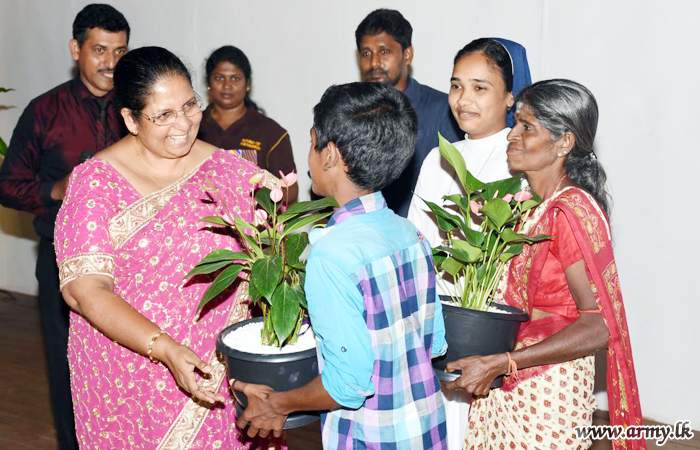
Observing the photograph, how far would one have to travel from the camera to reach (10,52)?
235 inches

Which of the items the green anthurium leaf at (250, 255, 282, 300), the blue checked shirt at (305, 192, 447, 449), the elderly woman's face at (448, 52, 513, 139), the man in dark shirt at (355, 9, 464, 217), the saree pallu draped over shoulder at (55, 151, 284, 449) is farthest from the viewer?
the man in dark shirt at (355, 9, 464, 217)

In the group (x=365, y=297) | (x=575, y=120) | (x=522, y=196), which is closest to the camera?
(x=365, y=297)

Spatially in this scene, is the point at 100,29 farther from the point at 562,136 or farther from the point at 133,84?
the point at 562,136

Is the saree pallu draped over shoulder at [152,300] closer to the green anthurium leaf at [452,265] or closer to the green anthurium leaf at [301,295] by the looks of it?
the green anthurium leaf at [301,295]

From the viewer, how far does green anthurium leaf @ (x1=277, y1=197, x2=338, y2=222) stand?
1545 millimetres

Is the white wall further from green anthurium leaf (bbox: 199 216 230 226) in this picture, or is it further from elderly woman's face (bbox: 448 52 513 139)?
green anthurium leaf (bbox: 199 216 230 226)

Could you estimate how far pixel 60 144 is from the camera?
325 cm

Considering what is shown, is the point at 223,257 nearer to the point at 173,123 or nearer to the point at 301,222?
the point at 301,222

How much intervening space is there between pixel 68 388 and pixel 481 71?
221 cm

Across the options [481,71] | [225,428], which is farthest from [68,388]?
[481,71]

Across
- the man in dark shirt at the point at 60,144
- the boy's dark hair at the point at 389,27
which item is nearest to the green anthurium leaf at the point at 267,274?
the man in dark shirt at the point at 60,144

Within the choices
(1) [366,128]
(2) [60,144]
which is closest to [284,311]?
(1) [366,128]

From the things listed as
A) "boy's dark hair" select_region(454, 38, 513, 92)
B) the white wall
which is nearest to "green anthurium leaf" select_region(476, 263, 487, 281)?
"boy's dark hair" select_region(454, 38, 513, 92)

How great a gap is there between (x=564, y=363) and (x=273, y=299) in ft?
2.80
